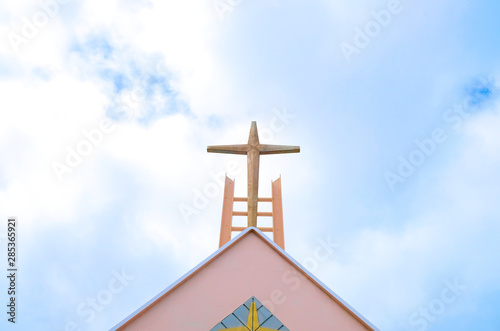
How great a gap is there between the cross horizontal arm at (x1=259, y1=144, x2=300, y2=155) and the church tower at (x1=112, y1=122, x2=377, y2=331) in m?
5.36

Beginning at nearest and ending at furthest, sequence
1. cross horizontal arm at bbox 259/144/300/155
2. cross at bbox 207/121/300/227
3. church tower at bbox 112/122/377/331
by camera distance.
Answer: church tower at bbox 112/122/377/331 < cross at bbox 207/121/300/227 < cross horizontal arm at bbox 259/144/300/155

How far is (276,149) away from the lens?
35.2 feet

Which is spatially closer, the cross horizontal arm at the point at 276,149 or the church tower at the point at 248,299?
the church tower at the point at 248,299

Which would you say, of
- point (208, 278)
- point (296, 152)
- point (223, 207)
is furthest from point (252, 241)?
point (296, 152)

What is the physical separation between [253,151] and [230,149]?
2.42ft

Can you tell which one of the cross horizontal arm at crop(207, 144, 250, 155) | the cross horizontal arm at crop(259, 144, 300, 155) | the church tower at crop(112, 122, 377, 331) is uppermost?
the cross horizontal arm at crop(207, 144, 250, 155)

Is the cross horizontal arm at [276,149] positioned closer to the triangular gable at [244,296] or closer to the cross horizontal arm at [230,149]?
the cross horizontal arm at [230,149]

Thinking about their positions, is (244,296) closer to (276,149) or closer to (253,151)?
(253,151)

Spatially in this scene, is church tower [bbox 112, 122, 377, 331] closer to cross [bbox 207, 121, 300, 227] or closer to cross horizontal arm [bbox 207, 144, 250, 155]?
cross [bbox 207, 121, 300, 227]

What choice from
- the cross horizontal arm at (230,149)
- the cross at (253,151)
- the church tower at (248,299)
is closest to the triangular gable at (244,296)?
the church tower at (248,299)

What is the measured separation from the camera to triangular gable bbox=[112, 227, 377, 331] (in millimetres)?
4523

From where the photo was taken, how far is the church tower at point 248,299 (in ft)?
14.8

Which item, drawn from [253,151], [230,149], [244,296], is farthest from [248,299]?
[230,149]

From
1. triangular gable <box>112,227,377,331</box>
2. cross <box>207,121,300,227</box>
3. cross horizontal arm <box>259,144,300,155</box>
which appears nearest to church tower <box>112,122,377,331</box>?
triangular gable <box>112,227,377,331</box>
